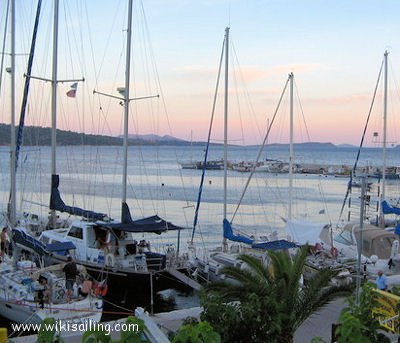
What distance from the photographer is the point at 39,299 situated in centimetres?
1647

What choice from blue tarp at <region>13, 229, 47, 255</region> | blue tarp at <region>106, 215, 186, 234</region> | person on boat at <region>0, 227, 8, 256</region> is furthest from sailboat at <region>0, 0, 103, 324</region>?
person on boat at <region>0, 227, 8, 256</region>

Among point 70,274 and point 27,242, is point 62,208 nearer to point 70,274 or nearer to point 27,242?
point 27,242

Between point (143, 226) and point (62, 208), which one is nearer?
point (143, 226)

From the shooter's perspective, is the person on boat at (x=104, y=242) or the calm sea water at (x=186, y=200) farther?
the calm sea water at (x=186, y=200)

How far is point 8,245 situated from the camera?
23938 mm

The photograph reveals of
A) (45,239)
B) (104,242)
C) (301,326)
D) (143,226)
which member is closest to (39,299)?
(143,226)

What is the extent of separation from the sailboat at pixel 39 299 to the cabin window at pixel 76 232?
358 centimetres

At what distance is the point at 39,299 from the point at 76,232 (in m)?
6.78

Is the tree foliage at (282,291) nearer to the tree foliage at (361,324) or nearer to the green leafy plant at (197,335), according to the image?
the tree foliage at (361,324)

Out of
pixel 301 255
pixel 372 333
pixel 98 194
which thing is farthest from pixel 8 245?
pixel 98 194

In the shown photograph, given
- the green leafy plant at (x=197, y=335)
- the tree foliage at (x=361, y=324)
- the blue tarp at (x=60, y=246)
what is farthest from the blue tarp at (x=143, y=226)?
the green leafy plant at (x=197, y=335)

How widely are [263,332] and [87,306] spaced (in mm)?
7723

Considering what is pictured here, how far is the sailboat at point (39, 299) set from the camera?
16016mm

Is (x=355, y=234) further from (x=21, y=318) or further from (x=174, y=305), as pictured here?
(x=21, y=318)
